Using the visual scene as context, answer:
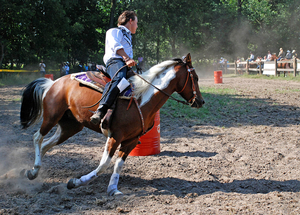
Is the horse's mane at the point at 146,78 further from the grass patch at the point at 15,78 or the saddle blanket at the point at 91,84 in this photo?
the grass patch at the point at 15,78

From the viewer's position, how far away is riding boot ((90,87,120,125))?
394 cm

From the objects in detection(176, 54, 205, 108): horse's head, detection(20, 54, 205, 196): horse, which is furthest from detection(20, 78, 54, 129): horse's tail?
detection(176, 54, 205, 108): horse's head

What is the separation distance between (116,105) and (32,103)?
2.04 meters

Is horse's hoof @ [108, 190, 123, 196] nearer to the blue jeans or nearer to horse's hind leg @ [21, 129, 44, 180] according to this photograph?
the blue jeans

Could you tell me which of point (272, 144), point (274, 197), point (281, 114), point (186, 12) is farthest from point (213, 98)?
point (186, 12)

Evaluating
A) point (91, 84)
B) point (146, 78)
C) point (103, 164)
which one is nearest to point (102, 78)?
point (91, 84)

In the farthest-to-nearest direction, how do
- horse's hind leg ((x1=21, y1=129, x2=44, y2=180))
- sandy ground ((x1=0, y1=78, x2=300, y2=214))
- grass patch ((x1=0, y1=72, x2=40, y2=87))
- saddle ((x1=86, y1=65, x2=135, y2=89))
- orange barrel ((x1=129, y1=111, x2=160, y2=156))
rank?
grass patch ((x1=0, y1=72, x2=40, y2=87)) < orange barrel ((x1=129, y1=111, x2=160, y2=156)) < horse's hind leg ((x1=21, y1=129, x2=44, y2=180)) < saddle ((x1=86, y1=65, x2=135, y2=89)) < sandy ground ((x1=0, y1=78, x2=300, y2=214))

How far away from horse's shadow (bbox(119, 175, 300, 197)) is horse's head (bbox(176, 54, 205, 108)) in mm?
1253

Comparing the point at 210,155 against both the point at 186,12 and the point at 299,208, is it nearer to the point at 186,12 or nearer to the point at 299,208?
the point at 299,208

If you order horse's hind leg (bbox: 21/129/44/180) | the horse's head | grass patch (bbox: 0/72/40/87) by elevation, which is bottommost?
horse's hind leg (bbox: 21/129/44/180)

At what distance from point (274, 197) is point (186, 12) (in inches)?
1632

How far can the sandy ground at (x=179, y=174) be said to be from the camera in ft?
11.8

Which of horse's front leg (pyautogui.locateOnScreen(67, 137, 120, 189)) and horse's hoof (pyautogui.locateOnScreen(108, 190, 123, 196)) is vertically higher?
horse's front leg (pyautogui.locateOnScreen(67, 137, 120, 189))

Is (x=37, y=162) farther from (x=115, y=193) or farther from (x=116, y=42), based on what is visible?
(x=116, y=42)
